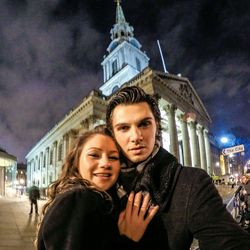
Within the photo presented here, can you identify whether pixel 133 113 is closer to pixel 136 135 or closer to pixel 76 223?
pixel 136 135

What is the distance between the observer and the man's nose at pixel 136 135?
1827 mm

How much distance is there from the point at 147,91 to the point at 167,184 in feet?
83.8

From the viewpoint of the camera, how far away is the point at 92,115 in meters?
30.4

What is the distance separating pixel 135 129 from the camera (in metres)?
1.90

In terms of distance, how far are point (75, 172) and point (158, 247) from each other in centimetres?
78

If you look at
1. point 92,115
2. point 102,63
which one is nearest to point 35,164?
point 102,63

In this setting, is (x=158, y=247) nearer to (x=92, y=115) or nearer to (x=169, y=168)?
(x=169, y=168)

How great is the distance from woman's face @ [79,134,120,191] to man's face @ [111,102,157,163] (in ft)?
0.34

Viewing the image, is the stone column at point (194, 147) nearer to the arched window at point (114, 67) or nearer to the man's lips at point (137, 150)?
the arched window at point (114, 67)

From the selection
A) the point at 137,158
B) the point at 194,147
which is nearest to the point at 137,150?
the point at 137,158

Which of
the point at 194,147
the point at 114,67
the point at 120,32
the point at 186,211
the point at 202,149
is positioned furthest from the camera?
the point at 120,32

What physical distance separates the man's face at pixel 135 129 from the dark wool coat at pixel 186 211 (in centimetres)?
15

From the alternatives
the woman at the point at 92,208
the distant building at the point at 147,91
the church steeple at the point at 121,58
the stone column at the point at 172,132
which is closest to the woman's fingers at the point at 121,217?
the woman at the point at 92,208

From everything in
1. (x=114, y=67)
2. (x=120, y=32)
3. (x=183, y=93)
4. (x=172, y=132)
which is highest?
(x=120, y=32)
